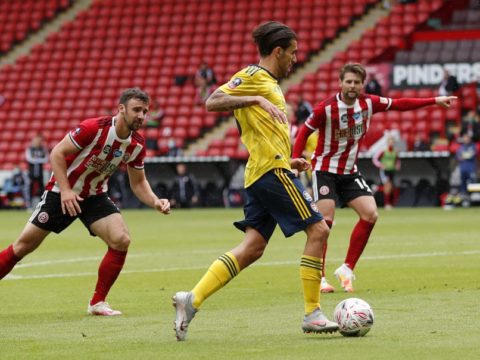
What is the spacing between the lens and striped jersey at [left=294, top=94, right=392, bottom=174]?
1088 centimetres

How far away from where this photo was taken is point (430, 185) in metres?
29.2

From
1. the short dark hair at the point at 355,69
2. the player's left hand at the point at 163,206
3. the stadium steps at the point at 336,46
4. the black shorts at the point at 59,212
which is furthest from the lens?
the stadium steps at the point at 336,46

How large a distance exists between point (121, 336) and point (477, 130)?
21.9 meters

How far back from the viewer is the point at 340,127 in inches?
432

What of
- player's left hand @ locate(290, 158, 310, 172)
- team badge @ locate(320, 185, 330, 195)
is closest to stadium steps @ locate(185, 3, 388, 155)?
team badge @ locate(320, 185, 330, 195)

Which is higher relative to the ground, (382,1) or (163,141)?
(382,1)

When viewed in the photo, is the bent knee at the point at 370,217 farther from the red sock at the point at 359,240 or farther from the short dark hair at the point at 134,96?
the short dark hair at the point at 134,96

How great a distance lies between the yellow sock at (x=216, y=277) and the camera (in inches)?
297

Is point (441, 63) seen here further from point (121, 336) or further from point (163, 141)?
point (121, 336)

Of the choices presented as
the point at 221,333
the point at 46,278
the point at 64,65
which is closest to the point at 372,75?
the point at 64,65

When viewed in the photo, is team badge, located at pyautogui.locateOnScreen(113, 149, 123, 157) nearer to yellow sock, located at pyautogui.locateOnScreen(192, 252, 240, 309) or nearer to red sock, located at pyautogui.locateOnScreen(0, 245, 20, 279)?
red sock, located at pyautogui.locateOnScreen(0, 245, 20, 279)

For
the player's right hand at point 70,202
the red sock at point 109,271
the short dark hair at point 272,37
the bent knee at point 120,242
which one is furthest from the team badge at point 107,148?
the short dark hair at point 272,37

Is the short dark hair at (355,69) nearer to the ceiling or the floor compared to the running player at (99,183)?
nearer to the ceiling

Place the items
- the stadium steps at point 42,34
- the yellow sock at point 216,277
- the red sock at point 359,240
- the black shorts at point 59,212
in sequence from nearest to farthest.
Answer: the yellow sock at point 216,277 < the black shorts at point 59,212 < the red sock at point 359,240 < the stadium steps at point 42,34
